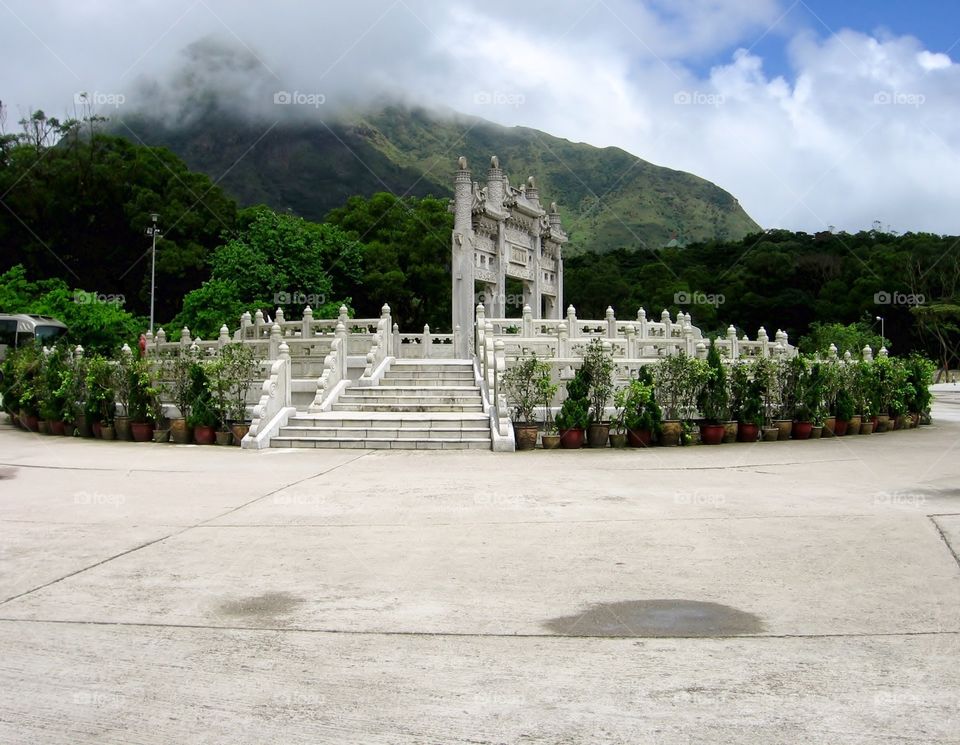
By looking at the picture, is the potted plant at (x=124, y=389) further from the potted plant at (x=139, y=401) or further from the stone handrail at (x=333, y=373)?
the stone handrail at (x=333, y=373)

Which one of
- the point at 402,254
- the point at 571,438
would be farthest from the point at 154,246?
the point at 571,438

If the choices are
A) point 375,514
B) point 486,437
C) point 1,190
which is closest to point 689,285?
point 1,190

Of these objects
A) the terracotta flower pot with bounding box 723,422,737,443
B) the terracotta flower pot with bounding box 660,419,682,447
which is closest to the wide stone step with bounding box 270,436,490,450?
the terracotta flower pot with bounding box 660,419,682,447

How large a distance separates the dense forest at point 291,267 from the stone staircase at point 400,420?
49.4 ft

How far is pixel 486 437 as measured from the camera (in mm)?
13250

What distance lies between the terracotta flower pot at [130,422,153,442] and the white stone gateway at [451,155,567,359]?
8.17 m

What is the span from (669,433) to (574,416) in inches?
61.8

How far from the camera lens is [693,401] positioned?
46.7 feet

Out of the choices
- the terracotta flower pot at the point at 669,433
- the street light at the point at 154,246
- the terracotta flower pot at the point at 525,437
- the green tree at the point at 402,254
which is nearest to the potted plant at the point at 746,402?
the terracotta flower pot at the point at 669,433

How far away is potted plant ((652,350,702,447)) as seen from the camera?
1384cm

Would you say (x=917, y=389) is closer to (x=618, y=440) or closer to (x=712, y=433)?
(x=712, y=433)

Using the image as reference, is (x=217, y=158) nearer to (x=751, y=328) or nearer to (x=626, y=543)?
(x=751, y=328)

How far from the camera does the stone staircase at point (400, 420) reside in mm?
13211

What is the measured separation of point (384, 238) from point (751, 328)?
26276mm
